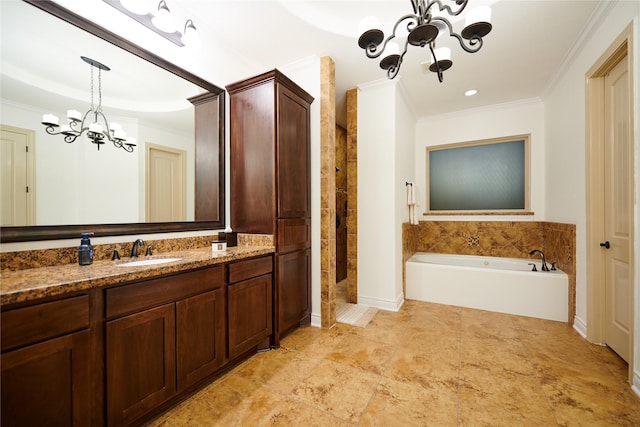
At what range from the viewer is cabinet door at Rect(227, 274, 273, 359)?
1807 millimetres

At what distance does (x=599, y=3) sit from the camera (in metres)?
1.96

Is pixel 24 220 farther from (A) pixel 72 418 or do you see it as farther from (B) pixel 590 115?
(B) pixel 590 115

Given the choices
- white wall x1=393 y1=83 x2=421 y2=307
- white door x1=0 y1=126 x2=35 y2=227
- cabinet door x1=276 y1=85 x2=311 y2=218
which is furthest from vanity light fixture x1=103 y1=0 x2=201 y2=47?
white wall x1=393 y1=83 x2=421 y2=307

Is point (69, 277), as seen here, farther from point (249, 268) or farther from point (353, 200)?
point (353, 200)

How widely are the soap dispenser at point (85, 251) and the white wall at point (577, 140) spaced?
3.40 m

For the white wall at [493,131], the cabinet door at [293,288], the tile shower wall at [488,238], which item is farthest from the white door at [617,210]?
the cabinet door at [293,288]

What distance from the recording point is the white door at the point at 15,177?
1.24 meters

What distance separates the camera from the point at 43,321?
0.98 meters

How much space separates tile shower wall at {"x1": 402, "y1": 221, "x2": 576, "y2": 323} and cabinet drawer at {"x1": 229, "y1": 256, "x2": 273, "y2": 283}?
2109 millimetres

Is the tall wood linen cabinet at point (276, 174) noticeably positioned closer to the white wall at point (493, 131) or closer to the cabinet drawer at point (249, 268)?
the cabinet drawer at point (249, 268)

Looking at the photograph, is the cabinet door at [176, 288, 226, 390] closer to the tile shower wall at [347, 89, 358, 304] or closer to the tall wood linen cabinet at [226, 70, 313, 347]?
the tall wood linen cabinet at [226, 70, 313, 347]

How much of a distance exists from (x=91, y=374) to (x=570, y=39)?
14.4 feet

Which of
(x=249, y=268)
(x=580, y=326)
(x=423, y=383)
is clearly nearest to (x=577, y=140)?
(x=580, y=326)

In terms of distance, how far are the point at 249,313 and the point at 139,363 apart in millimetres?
759
